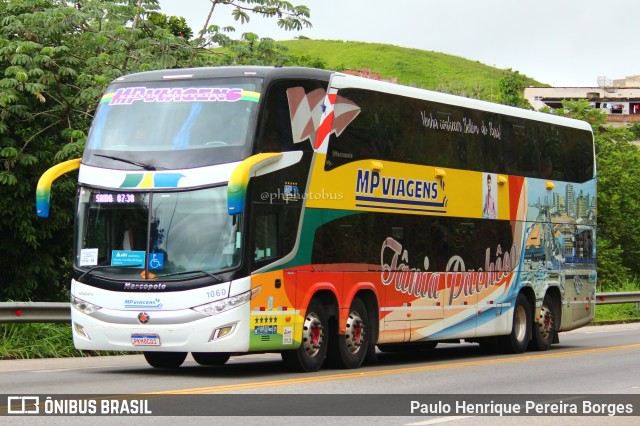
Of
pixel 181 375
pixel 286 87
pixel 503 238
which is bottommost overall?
pixel 181 375

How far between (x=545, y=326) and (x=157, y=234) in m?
10.4

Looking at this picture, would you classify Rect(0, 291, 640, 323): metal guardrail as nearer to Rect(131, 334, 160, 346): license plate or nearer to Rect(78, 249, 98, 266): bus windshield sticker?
Rect(78, 249, 98, 266): bus windshield sticker

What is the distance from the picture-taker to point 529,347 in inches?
934

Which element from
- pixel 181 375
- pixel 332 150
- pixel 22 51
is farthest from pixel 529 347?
pixel 22 51

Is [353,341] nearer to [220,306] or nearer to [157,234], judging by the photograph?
[220,306]

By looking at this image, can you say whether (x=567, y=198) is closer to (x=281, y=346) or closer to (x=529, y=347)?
(x=529, y=347)

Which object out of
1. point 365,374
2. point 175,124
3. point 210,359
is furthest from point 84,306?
point 365,374

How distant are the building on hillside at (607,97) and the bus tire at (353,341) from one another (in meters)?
130

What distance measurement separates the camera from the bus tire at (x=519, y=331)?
22.6 m

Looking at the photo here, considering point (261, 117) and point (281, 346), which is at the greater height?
point (261, 117)

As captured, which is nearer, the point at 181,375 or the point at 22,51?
the point at 181,375

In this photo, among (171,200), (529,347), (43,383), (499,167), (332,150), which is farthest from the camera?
(529,347)

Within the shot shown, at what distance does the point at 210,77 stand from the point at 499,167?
24.2 ft

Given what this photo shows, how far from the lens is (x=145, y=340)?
606 inches
